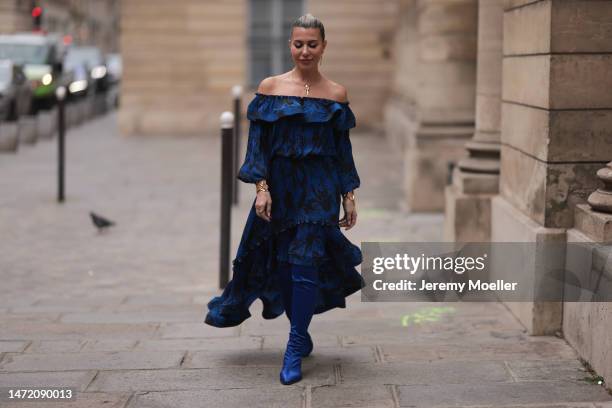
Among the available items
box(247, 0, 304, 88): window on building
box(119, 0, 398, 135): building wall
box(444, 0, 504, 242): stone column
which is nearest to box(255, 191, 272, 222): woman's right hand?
box(444, 0, 504, 242): stone column

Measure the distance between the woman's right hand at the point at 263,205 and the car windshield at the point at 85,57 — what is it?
3265 centimetres

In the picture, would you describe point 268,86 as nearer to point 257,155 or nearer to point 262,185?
point 257,155

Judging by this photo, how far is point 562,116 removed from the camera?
6.06m

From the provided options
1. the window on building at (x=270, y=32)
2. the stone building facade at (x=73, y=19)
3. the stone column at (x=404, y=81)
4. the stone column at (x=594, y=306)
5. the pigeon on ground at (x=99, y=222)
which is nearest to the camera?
the stone column at (x=594, y=306)

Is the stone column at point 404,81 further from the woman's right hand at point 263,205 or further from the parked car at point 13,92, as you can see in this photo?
the woman's right hand at point 263,205

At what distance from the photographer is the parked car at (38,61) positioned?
2473 centimetres

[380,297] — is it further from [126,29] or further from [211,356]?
[126,29]

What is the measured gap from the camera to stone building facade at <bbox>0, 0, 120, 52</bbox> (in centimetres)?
3916

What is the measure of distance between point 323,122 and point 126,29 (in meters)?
17.5

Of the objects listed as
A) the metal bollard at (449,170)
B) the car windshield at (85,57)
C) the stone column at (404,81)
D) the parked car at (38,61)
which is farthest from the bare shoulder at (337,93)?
the car windshield at (85,57)

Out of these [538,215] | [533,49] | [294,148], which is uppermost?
[533,49]

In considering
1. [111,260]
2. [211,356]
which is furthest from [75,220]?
[211,356]

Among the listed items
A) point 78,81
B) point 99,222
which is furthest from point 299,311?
point 78,81

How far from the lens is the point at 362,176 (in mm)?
14727
